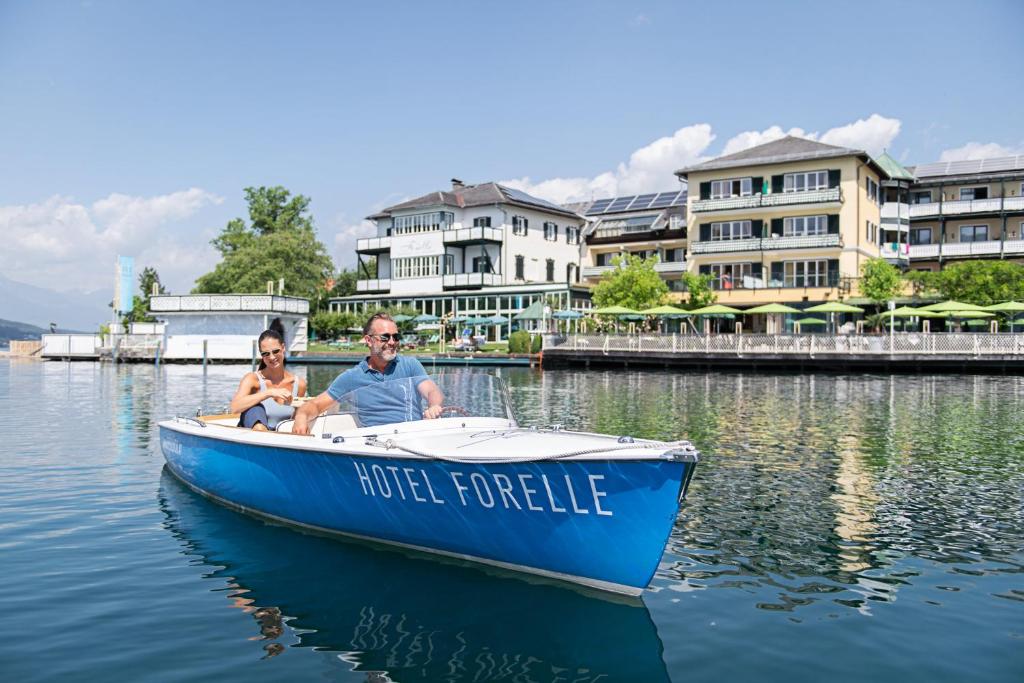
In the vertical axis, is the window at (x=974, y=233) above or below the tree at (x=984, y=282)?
above

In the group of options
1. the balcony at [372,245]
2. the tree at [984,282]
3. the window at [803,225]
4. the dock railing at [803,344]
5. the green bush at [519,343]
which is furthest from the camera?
the balcony at [372,245]

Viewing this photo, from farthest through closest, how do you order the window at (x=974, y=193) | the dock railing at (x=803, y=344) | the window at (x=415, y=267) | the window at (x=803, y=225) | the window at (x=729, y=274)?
the window at (x=415, y=267) → the window at (x=974, y=193) → the window at (x=729, y=274) → the window at (x=803, y=225) → the dock railing at (x=803, y=344)

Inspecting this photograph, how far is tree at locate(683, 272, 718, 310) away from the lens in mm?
57094

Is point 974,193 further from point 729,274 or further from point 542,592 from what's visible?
point 542,592

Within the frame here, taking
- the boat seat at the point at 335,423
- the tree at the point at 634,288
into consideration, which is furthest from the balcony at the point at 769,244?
the boat seat at the point at 335,423

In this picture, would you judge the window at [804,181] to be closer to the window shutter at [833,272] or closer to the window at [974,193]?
the window shutter at [833,272]

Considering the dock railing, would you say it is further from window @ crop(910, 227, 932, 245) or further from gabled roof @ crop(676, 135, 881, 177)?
window @ crop(910, 227, 932, 245)

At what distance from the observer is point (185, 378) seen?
43125 mm

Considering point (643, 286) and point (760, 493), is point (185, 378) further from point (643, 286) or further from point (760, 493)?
point (760, 493)

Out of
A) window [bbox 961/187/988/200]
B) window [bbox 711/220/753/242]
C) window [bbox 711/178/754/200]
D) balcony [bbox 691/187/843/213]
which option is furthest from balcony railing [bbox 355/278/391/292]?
window [bbox 961/187/988/200]

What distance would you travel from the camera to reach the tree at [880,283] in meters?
51.6

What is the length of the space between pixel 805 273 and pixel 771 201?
5.51 m

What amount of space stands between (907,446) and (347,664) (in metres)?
13.9

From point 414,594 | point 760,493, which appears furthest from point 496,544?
point 760,493
